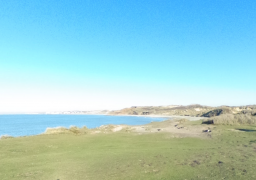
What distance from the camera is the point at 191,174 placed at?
9.21 metres

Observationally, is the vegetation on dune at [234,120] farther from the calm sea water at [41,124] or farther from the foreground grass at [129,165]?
the calm sea water at [41,124]

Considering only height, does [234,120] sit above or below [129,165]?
above

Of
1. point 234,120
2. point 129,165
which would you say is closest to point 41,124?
point 234,120

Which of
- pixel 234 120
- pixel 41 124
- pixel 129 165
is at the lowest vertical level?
pixel 41 124

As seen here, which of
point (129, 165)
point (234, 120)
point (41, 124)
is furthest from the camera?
point (41, 124)

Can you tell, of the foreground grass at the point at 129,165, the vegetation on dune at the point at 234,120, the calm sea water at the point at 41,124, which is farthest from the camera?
the calm sea water at the point at 41,124

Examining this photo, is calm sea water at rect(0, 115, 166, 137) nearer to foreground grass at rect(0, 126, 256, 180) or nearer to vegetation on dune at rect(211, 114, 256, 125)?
foreground grass at rect(0, 126, 256, 180)

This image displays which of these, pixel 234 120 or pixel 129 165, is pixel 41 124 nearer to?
pixel 234 120

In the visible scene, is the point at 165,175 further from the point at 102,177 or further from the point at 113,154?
the point at 113,154

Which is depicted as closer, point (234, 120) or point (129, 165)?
point (129, 165)

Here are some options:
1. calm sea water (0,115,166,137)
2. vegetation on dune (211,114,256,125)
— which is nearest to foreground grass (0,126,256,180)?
vegetation on dune (211,114,256,125)

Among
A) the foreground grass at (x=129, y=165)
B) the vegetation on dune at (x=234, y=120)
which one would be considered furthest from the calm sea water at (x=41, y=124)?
the vegetation on dune at (x=234, y=120)

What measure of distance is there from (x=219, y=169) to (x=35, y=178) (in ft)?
28.1

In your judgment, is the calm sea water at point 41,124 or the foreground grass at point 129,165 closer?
the foreground grass at point 129,165
